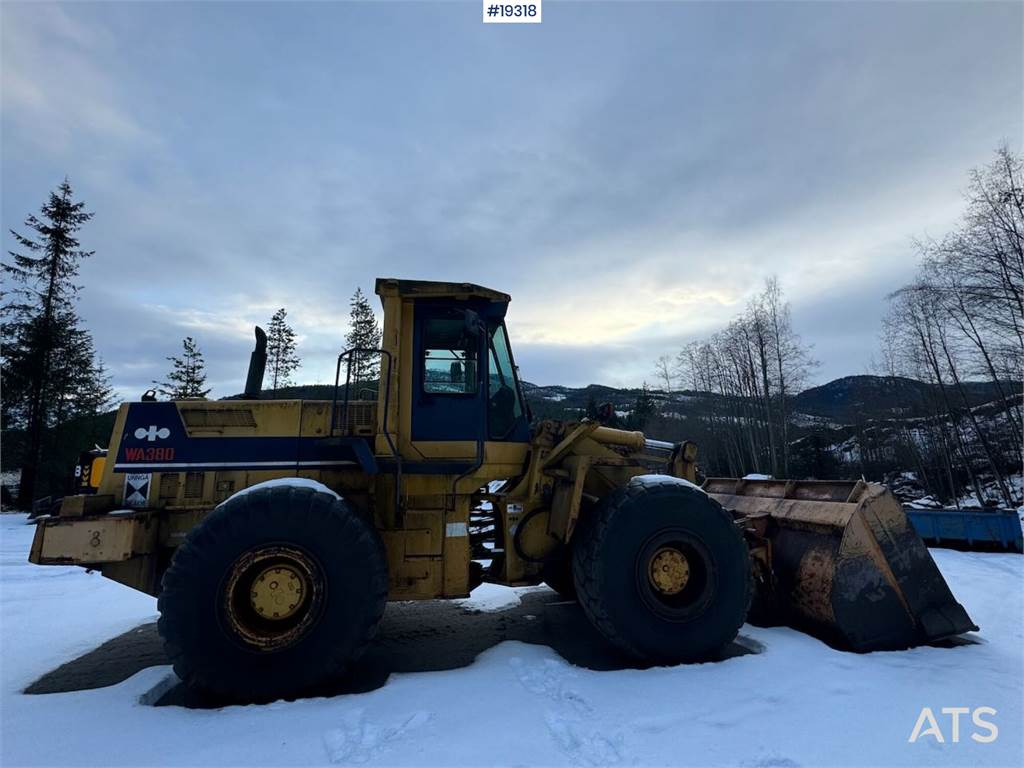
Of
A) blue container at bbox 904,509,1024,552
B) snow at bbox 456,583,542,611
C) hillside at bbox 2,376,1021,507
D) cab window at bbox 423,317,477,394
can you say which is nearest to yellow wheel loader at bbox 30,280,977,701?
cab window at bbox 423,317,477,394

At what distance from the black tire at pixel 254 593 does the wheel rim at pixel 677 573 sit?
211 cm

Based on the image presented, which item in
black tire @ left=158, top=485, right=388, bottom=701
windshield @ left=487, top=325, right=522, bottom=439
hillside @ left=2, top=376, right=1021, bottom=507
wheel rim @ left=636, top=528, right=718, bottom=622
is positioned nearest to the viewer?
black tire @ left=158, top=485, right=388, bottom=701

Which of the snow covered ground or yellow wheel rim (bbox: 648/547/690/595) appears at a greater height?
yellow wheel rim (bbox: 648/547/690/595)

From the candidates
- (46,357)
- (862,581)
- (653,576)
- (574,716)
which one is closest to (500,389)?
(653,576)

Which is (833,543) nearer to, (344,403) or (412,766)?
(412,766)

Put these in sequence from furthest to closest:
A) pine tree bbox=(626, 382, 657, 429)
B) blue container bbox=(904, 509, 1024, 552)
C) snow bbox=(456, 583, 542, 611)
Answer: pine tree bbox=(626, 382, 657, 429) < blue container bbox=(904, 509, 1024, 552) < snow bbox=(456, 583, 542, 611)

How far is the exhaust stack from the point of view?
5.02 metres

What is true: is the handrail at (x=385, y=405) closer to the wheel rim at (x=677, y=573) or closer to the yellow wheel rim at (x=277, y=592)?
the yellow wheel rim at (x=277, y=592)

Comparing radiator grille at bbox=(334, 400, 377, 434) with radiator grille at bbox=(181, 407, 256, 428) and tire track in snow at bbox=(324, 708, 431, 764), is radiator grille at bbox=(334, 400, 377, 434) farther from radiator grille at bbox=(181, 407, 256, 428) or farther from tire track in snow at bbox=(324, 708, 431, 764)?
tire track in snow at bbox=(324, 708, 431, 764)

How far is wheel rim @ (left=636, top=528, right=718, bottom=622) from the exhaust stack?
3.87 meters

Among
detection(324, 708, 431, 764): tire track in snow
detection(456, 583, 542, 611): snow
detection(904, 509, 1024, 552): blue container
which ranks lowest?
detection(456, 583, 542, 611): snow

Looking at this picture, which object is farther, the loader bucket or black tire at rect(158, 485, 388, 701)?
the loader bucket

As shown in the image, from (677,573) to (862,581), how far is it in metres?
1.57

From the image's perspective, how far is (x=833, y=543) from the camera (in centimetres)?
461
